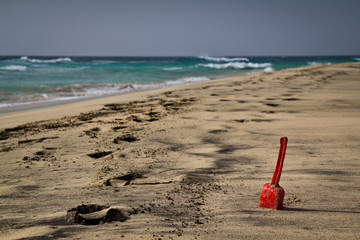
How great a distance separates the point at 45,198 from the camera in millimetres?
1749

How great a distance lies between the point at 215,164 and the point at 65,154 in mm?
1227

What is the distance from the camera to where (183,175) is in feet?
6.74

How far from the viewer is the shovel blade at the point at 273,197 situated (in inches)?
59.9

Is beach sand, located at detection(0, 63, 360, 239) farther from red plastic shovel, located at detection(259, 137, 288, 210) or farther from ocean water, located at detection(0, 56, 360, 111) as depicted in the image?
ocean water, located at detection(0, 56, 360, 111)

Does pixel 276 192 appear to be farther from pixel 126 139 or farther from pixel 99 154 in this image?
pixel 126 139

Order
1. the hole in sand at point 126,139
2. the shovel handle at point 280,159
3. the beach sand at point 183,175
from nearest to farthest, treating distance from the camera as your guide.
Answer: the beach sand at point 183,175, the shovel handle at point 280,159, the hole in sand at point 126,139

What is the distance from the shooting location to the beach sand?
1.41 m

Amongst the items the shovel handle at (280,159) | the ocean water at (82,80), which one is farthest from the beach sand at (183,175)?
the ocean water at (82,80)

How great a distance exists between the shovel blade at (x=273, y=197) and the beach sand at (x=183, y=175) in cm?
5

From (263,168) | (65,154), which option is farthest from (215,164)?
(65,154)

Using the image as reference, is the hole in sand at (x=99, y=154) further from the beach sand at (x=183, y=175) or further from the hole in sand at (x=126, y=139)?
the hole in sand at (x=126, y=139)

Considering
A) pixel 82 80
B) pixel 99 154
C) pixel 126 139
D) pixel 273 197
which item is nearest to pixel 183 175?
pixel 273 197

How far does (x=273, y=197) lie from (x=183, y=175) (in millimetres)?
681

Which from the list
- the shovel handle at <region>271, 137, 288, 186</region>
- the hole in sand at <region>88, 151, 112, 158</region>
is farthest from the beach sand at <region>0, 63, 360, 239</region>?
the shovel handle at <region>271, 137, 288, 186</region>
